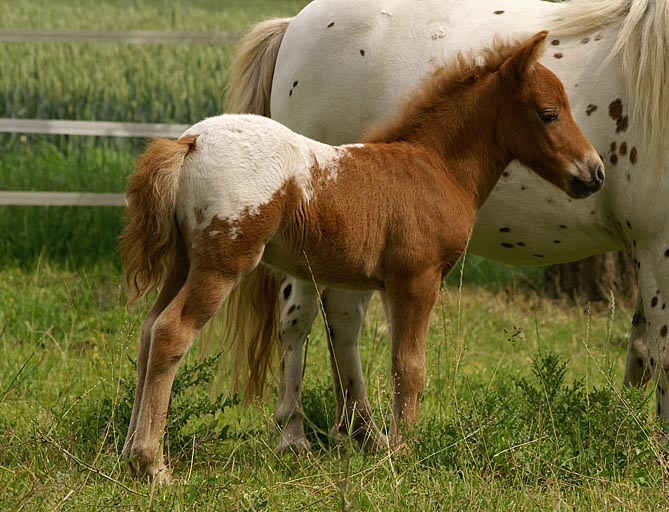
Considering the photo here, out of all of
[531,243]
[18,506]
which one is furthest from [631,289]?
[18,506]

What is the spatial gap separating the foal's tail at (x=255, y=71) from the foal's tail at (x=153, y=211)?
1.76 metres

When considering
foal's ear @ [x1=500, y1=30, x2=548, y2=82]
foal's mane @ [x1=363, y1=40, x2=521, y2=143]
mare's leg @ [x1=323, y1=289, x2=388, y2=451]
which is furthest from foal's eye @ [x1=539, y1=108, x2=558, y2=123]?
mare's leg @ [x1=323, y1=289, x2=388, y2=451]

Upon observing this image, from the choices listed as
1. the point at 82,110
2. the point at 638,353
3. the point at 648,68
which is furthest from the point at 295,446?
the point at 82,110

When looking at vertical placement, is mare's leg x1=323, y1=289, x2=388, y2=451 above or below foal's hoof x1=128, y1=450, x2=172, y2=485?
below

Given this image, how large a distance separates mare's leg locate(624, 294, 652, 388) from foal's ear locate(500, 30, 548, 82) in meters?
1.45

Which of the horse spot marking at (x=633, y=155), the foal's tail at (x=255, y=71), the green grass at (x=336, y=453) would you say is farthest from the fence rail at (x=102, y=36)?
the horse spot marking at (x=633, y=155)

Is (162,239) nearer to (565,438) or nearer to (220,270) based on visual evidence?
(220,270)

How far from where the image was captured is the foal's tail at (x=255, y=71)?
5.15 m

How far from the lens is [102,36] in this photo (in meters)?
8.17

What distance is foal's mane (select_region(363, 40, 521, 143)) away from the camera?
388 centimetres

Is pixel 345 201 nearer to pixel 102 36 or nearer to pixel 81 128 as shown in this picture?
pixel 81 128

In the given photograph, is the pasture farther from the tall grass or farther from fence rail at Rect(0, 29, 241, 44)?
fence rail at Rect(0, 29, 241, 44)

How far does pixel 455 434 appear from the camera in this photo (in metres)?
3.94

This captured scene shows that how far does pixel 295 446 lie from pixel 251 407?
0.40 metres
